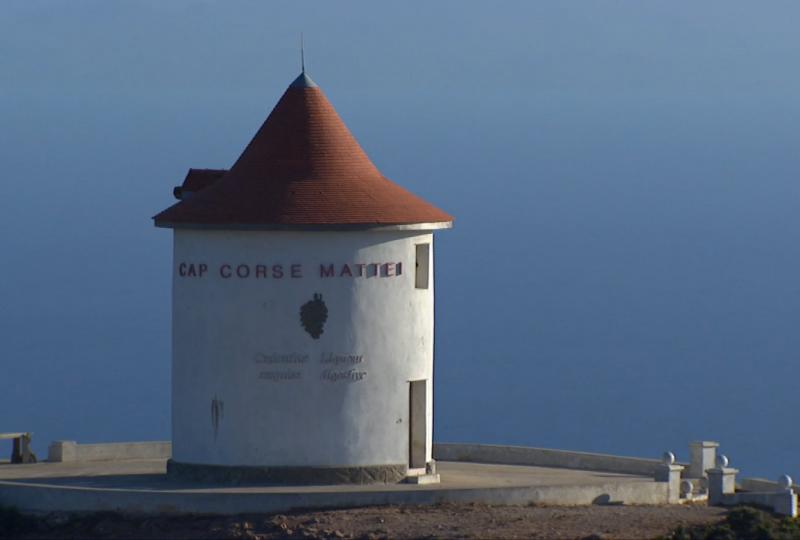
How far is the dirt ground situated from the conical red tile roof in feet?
16.9

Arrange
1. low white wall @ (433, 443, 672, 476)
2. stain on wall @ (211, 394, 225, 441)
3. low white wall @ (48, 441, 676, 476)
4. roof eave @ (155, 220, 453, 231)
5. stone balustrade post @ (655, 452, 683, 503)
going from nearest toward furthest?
1. roof eave @ (155, 220, 453, 231)
2. stain on wall @ (211, 394, 225, 441)
3. stone balustrade post @ (655, 452, 683, 503)
4. low white wall @ (433, 443, 672, 476)
5. low white wall @ (48, 441, 676, 476)

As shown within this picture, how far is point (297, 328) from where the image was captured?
4031 centimetres

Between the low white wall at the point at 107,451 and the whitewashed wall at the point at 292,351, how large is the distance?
17.0ft

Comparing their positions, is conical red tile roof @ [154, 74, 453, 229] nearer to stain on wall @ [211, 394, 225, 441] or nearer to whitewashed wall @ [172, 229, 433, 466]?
whitewashed wall @ [172, 229, 433, 466]

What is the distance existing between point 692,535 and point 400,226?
7524mm

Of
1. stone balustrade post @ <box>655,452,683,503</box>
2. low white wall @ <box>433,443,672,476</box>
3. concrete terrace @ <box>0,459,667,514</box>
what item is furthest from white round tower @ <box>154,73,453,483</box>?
low white wall @ <box>433,443,672,476</box>

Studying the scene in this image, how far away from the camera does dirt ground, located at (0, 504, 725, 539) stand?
37.0 m

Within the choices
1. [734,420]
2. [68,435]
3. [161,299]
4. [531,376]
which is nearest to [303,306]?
[68,435]

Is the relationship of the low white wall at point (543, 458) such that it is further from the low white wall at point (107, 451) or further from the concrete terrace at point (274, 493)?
the low white wall at point (107, 451)

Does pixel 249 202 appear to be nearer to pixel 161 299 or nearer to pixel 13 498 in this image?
pixel 13 498

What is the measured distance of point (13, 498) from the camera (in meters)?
39.7

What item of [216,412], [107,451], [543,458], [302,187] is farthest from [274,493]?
[543,458]

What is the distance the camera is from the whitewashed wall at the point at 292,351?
4038 centimetres

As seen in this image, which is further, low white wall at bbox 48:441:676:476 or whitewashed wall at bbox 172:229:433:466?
low white wall at bbox 48:441:676:476
